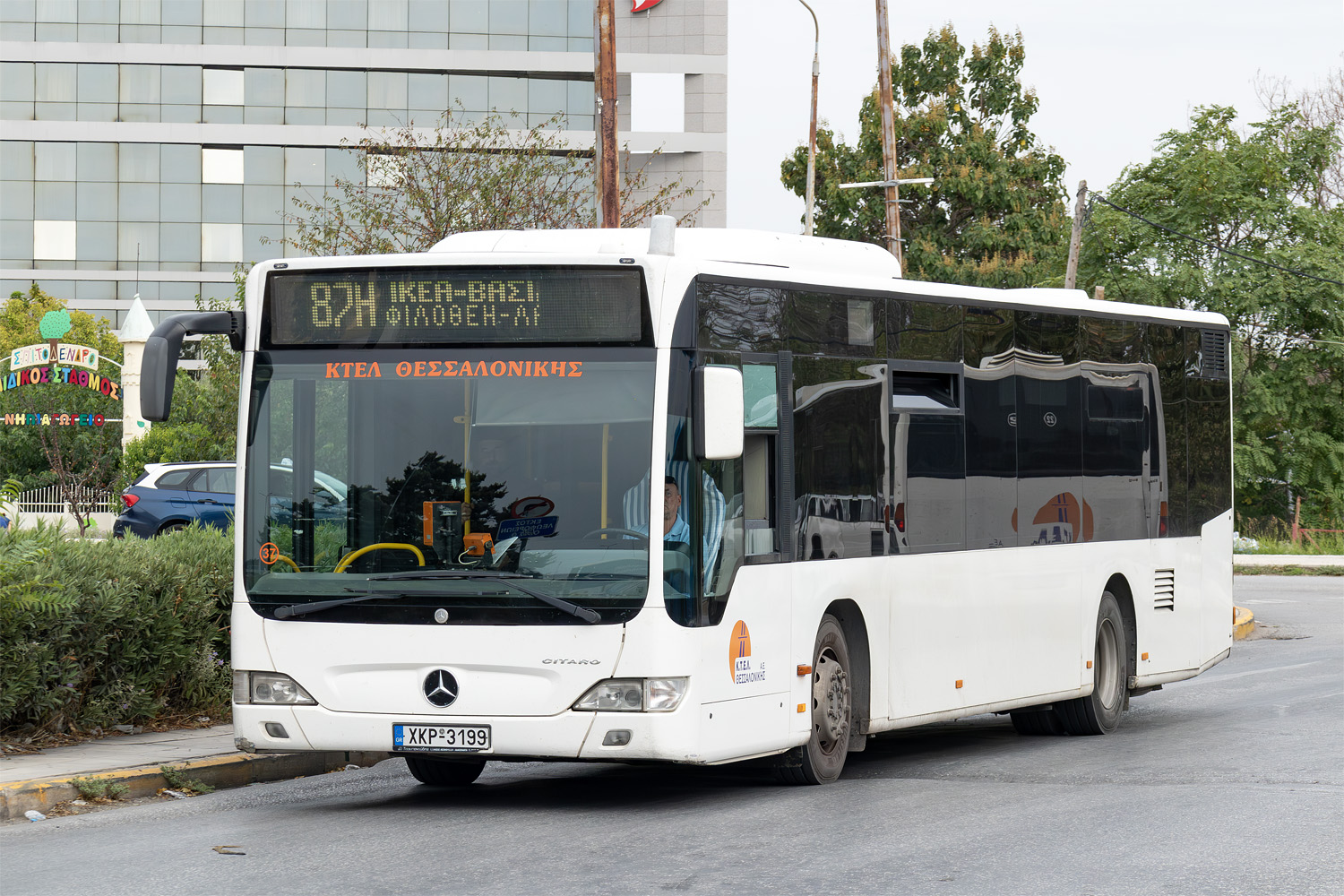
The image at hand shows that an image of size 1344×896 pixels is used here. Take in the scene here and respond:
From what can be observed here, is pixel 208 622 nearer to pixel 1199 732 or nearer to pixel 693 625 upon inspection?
pixel 693 625

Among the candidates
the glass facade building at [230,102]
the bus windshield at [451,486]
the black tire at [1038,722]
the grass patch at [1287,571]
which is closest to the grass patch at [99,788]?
the bus windshield at [451,486]

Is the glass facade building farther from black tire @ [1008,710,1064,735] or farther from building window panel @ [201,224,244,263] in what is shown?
black tire @ [1008,710,1064,735]

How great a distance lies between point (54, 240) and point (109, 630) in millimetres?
64960

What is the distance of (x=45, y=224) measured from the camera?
237 ft

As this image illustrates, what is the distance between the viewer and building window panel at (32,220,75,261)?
72.4m

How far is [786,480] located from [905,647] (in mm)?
1673

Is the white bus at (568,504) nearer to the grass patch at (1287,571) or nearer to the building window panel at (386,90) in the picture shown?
the grass patch at (1287,571)

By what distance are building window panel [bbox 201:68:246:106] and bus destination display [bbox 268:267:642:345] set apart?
213ft

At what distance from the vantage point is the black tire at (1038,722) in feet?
43.9

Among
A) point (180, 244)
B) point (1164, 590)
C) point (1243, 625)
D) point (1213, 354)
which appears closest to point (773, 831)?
point (1164, 590)

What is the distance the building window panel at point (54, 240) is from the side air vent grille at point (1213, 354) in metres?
63.9

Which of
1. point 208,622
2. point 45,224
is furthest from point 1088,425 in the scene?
point 45,224

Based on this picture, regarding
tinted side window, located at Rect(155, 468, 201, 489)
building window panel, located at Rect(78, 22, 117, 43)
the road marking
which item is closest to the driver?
the road marking

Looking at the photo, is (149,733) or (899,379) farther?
(149,733)
